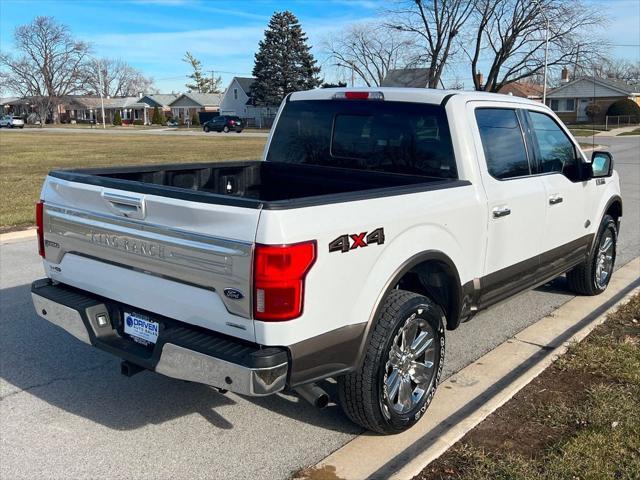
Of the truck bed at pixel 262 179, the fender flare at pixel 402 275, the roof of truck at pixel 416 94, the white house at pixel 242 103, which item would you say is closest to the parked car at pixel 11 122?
the white house at pixel 242 103

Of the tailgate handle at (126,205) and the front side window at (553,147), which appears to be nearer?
the tailgate handle at (126,205)

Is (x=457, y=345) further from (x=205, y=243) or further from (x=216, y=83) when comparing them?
(x=216, y=83)

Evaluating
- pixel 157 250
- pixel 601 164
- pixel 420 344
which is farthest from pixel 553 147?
pixel 157 250

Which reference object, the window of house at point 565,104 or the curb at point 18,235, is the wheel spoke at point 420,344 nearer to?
the curb at point 18,235

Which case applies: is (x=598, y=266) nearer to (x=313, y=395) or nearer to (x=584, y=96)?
(x=313, y=395)

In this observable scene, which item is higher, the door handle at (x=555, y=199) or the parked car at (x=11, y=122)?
the parked car at (x=11, y=122)

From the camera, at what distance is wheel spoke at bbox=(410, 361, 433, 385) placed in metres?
3.72

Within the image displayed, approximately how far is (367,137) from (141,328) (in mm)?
2167

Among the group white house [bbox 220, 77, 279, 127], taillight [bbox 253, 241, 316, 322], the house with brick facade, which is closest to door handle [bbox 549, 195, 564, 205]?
taillight [bbox 253, 241, 316, 322]

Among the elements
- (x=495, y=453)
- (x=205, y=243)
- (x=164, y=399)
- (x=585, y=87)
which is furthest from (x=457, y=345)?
(x=585, y=87)

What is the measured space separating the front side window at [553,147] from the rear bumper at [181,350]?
3121mm

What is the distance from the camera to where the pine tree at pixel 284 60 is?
240ft

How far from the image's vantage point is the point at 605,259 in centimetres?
641

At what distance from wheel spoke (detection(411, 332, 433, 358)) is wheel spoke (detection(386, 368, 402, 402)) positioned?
0.17 m
